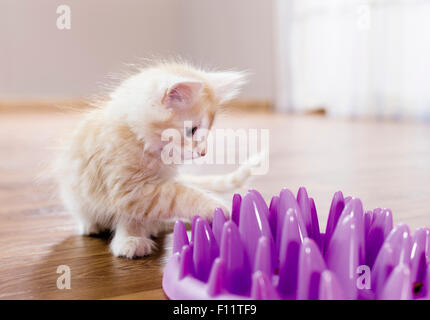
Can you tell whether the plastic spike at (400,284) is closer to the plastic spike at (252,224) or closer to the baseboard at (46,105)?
the plastic spike at (252,224)

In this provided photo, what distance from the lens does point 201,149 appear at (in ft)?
2.92

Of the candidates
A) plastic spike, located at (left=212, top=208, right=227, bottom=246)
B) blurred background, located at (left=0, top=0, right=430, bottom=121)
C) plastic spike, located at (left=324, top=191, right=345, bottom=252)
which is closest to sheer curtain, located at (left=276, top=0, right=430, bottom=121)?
blurred background, located at (left=0, top=0, right=430, bottom=121)

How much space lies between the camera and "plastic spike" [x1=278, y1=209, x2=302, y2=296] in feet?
2.13

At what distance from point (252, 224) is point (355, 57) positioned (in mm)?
3182

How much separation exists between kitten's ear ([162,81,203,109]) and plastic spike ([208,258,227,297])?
0.31 meters

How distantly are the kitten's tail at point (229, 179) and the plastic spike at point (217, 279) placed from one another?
20.1 inches

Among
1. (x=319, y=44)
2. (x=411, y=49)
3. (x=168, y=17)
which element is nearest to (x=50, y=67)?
(x=168, y=17)

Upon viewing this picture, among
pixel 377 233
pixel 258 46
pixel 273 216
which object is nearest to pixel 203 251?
pixel 273 216

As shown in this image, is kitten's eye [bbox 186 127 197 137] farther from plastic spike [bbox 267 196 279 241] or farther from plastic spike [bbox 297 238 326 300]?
plastic spike [bbox 297 238 326 300]

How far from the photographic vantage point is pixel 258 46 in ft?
15.5

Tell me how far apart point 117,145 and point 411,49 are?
9.22 feet

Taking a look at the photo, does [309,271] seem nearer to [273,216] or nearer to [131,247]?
[273,216]

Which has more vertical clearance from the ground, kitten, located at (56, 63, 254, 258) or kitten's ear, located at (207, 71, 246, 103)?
kitten's ear, located at (207, 71, 246, 103)
